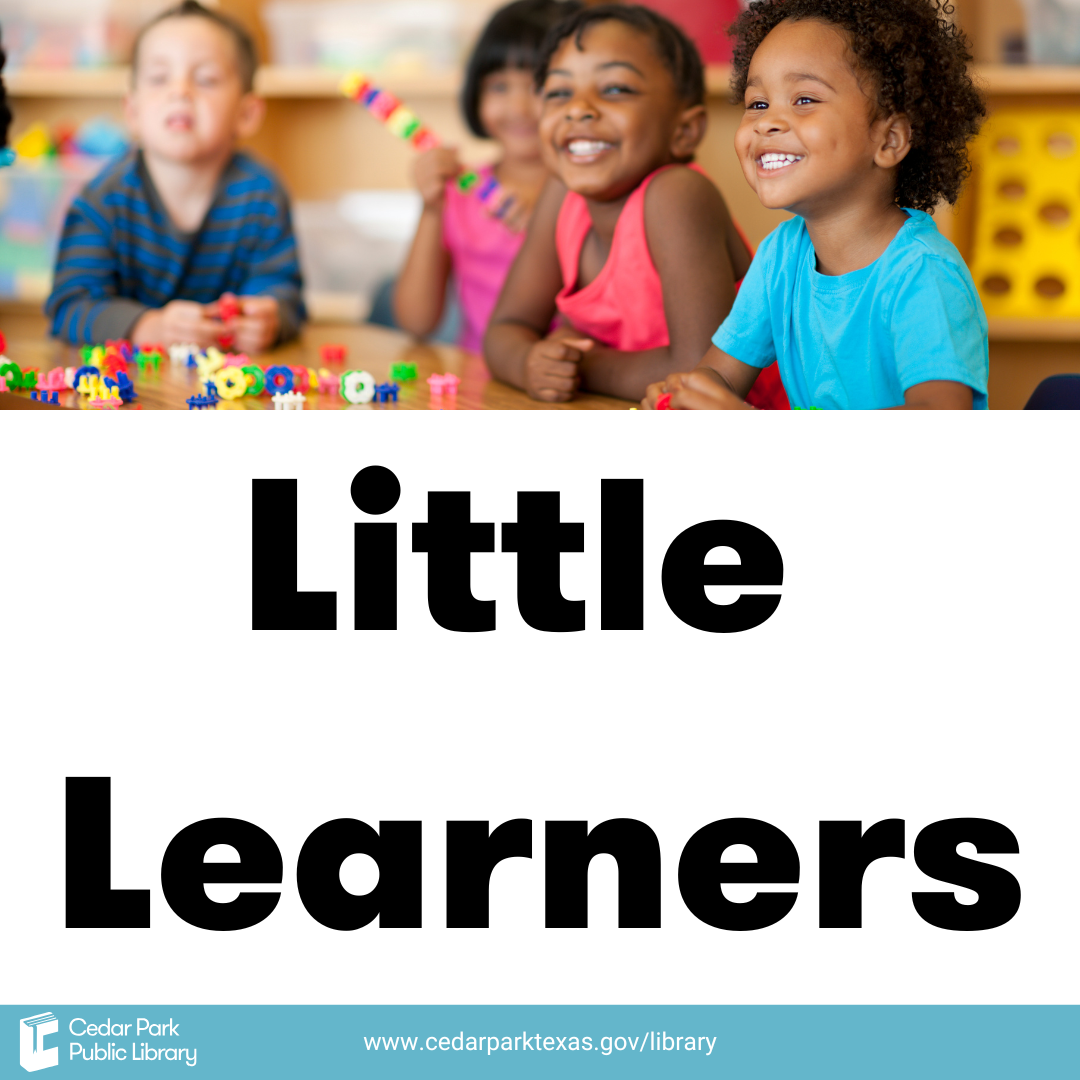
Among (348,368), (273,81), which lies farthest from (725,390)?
(273,81)

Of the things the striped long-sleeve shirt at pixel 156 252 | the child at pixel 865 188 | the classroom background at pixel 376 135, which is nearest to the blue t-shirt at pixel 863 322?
the child at pixel 865 188

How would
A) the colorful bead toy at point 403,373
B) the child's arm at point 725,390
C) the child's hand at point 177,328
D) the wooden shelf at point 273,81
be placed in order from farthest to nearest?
the wooden shelf at point 273,81 < the child's hand at point 177,328 < the colorful bead toy at point 403,373 < the child's arm at point 725,390

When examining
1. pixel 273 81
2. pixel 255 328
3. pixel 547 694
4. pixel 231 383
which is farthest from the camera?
pixel 273 81

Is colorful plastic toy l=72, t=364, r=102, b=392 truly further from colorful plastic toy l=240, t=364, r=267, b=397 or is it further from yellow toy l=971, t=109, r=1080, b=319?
yellow toy l=971, t=109, r=1080, b=319

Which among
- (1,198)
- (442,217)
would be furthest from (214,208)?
(1,198)

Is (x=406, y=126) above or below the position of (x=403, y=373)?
above

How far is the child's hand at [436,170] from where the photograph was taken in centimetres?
175

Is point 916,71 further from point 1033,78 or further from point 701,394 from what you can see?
point 1033,78

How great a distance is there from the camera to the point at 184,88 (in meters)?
1.59

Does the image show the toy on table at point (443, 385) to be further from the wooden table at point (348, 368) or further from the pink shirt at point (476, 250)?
the pink shirt at point (476, 250)

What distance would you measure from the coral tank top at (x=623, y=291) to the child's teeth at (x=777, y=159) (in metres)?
0.21

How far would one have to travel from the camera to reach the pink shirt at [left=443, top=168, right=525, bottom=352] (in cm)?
186

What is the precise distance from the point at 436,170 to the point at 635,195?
27.6 inches
